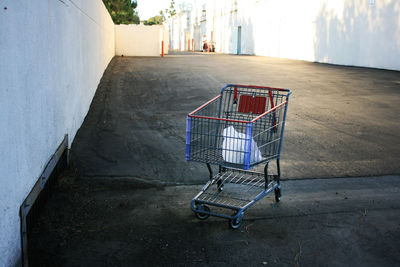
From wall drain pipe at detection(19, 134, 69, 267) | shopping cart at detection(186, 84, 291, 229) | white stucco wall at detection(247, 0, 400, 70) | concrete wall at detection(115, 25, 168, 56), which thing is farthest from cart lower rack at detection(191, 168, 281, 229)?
concrete wall at detection(115, 25, 168, 56)

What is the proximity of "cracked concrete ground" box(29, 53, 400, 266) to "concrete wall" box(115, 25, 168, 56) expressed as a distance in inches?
728

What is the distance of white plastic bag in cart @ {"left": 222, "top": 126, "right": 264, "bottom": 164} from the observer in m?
3.78

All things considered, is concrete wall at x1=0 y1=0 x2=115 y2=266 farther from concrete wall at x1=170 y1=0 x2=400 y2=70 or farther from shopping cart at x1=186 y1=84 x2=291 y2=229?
concrete wall at x1=170 y1=0 x2=400 y2=70

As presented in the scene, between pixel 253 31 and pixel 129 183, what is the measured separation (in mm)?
30672

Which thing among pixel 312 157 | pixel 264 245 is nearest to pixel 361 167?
pixel 312 157

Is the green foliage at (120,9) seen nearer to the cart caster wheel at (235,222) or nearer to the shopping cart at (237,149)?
the shopping cart at (237,149)

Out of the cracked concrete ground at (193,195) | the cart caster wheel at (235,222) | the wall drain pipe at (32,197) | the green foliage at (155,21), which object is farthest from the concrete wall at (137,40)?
the green foliage at (155,21)

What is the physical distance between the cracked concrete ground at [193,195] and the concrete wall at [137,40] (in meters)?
18.5

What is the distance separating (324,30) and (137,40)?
12300 millimetres

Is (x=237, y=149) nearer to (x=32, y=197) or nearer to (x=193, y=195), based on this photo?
(x=193, y=195)

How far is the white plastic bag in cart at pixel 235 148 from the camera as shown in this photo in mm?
3779

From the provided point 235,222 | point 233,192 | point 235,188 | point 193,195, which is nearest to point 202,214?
point 235,222

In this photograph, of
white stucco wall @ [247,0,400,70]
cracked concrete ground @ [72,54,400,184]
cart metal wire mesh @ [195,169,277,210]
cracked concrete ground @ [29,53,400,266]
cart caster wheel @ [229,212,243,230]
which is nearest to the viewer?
cracked concrete ground @ [29,53,400,266]

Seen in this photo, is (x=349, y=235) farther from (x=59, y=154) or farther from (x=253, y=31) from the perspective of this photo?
(x=253, y=31)
